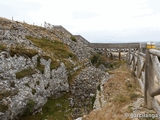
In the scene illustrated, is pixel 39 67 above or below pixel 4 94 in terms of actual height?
above

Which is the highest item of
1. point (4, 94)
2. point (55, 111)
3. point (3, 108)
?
point (4, 94)

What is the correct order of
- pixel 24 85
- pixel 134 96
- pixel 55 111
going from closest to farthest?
1. pixel 134 96
2. pixel 24 85
3. pixel 55 111

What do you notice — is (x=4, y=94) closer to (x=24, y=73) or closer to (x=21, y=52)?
(x=24, y=73)

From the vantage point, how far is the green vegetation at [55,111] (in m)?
11.2

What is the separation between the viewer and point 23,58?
13.0 metres

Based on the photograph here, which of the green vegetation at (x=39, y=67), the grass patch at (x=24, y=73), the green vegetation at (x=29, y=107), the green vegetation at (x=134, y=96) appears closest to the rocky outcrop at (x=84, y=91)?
the green vegetation at (x=29, y=107)

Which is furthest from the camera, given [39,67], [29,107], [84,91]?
[84,91]

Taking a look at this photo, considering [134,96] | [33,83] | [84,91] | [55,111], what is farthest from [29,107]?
[84,91]

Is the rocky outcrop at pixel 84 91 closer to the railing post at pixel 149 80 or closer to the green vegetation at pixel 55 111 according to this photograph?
the green vegetation at pixel 55 111

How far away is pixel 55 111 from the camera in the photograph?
1250cm

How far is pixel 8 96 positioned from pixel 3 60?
261cm

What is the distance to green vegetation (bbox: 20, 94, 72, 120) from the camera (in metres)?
11.2

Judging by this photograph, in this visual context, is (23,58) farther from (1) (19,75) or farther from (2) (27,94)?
(2) (27,94)

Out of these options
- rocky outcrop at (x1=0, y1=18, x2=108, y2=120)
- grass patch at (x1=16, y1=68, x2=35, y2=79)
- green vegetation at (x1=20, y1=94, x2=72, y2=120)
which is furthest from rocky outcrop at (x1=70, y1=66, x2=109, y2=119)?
grass patch at (x1=16, y1=68, x2=35, y2=79)
